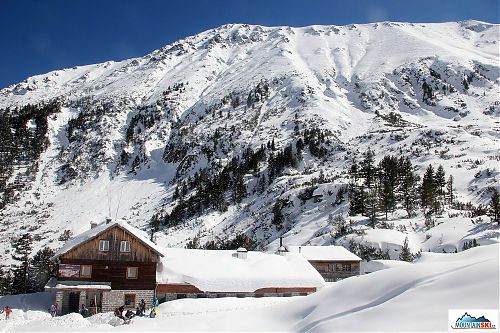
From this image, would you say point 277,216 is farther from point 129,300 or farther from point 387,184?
point 129,300

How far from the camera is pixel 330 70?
191 m

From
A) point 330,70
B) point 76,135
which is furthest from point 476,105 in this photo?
point 76,135

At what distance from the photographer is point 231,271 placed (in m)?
37.3

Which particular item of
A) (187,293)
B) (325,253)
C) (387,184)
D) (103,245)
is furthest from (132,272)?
(387,184)

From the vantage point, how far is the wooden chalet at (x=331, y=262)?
53.9 metres

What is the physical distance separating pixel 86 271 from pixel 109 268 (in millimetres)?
1715


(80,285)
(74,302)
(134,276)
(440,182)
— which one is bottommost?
(74,302)

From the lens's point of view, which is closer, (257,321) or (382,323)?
(382,323)

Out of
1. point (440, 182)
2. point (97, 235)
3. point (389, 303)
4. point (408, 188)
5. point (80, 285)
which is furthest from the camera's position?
point (408, 188)

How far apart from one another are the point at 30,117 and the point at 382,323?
17233 centimetres

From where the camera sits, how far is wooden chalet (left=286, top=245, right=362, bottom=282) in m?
53.9

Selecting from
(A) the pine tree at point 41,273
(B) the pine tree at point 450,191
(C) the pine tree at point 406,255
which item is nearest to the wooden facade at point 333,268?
(C) the pine tree at point 406,255

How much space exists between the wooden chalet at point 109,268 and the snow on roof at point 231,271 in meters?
1.47

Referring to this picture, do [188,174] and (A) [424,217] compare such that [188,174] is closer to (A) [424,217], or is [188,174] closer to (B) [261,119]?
(B) [261,119]
